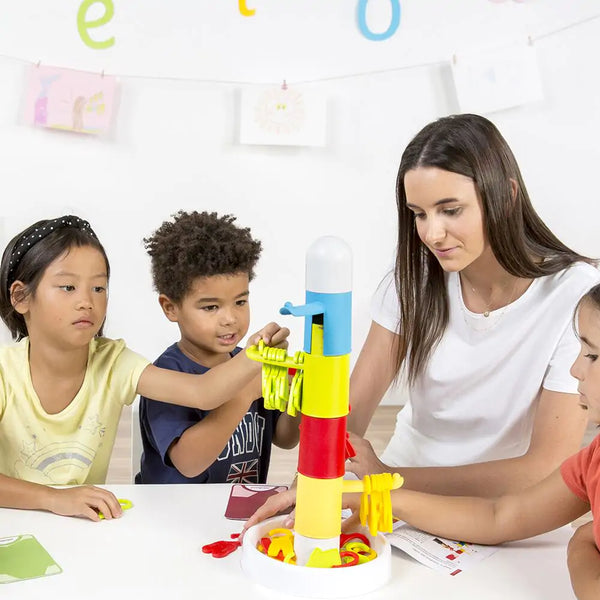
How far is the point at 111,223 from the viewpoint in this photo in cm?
336

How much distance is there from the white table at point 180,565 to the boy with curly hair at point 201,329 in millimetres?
211

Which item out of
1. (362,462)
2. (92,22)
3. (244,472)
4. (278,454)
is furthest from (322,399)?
(92,22)

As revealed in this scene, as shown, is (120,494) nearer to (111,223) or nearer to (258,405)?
(258,405)

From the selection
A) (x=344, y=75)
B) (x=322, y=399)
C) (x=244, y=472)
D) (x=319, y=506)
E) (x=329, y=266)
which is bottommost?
(x=244, y=472)

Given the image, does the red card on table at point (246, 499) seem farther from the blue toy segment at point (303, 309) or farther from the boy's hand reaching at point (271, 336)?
the blue toy segment at point (303, 309)

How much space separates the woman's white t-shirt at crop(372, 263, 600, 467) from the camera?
1354 millimetres

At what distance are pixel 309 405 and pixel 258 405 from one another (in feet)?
1.99

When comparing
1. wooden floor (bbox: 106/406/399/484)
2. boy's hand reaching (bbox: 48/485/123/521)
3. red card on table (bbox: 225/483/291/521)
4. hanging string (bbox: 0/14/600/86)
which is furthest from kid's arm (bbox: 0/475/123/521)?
hanging string (bbox: 0/14/600/86)

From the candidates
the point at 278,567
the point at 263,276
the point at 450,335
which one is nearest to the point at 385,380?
the point at 450,335

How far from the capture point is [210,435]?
1281mm

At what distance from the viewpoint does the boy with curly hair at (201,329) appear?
133 centimetres

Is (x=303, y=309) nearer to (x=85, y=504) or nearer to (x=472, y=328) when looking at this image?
(x=85, y=504)

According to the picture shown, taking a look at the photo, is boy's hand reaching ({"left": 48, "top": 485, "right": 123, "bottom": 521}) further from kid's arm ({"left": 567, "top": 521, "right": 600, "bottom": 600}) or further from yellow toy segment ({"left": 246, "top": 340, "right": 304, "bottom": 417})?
kid's arm ({"left": 567, "top": 521, "right": 600, "bottom": 600})

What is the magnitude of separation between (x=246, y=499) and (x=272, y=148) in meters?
2.41
